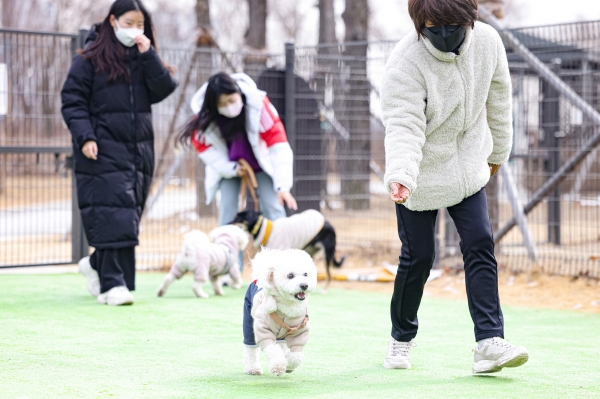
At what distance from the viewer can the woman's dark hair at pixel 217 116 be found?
7.22 meters

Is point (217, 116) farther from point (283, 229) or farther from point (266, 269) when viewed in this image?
point (266, 269)

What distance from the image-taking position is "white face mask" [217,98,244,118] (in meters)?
7.24

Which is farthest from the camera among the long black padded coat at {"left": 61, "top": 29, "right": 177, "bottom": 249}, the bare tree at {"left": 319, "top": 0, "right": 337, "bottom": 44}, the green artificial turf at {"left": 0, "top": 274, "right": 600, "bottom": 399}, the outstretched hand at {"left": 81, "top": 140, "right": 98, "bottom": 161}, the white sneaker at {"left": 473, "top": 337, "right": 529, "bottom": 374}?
the bare tree at {"left": 319, "top": 0, "right": 337, "bottom": 44}

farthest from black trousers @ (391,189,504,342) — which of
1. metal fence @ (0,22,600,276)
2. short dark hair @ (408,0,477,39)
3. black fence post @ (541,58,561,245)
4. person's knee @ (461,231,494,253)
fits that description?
black fence post @ (541,58,561,245)

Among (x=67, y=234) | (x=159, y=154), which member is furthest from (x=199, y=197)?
(x=67, y=234)

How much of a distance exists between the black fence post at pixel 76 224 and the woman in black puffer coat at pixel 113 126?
254 centimetres

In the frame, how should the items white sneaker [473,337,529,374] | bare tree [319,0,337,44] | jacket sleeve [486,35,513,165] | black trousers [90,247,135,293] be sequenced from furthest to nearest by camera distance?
bare tree [319,0,337,44]
black trousers [90,247,135,293]
jacket sleeve [486,35,513,165]
white sneaker [473,337,529,374]

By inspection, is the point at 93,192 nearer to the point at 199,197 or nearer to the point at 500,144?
the point at 500,144

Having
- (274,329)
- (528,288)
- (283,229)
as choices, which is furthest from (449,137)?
(528,288)

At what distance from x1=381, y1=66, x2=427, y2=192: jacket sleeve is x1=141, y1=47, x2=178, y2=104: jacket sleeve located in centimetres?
277

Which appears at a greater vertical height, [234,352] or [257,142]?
[257,142]

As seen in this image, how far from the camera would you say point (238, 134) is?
7516 mm

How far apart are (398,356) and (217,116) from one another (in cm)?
371

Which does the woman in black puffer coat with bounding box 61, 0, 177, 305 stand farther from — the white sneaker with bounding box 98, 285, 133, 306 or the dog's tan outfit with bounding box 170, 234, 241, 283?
the dog's tan outfit with bounding box 170, 234, 241, 283
